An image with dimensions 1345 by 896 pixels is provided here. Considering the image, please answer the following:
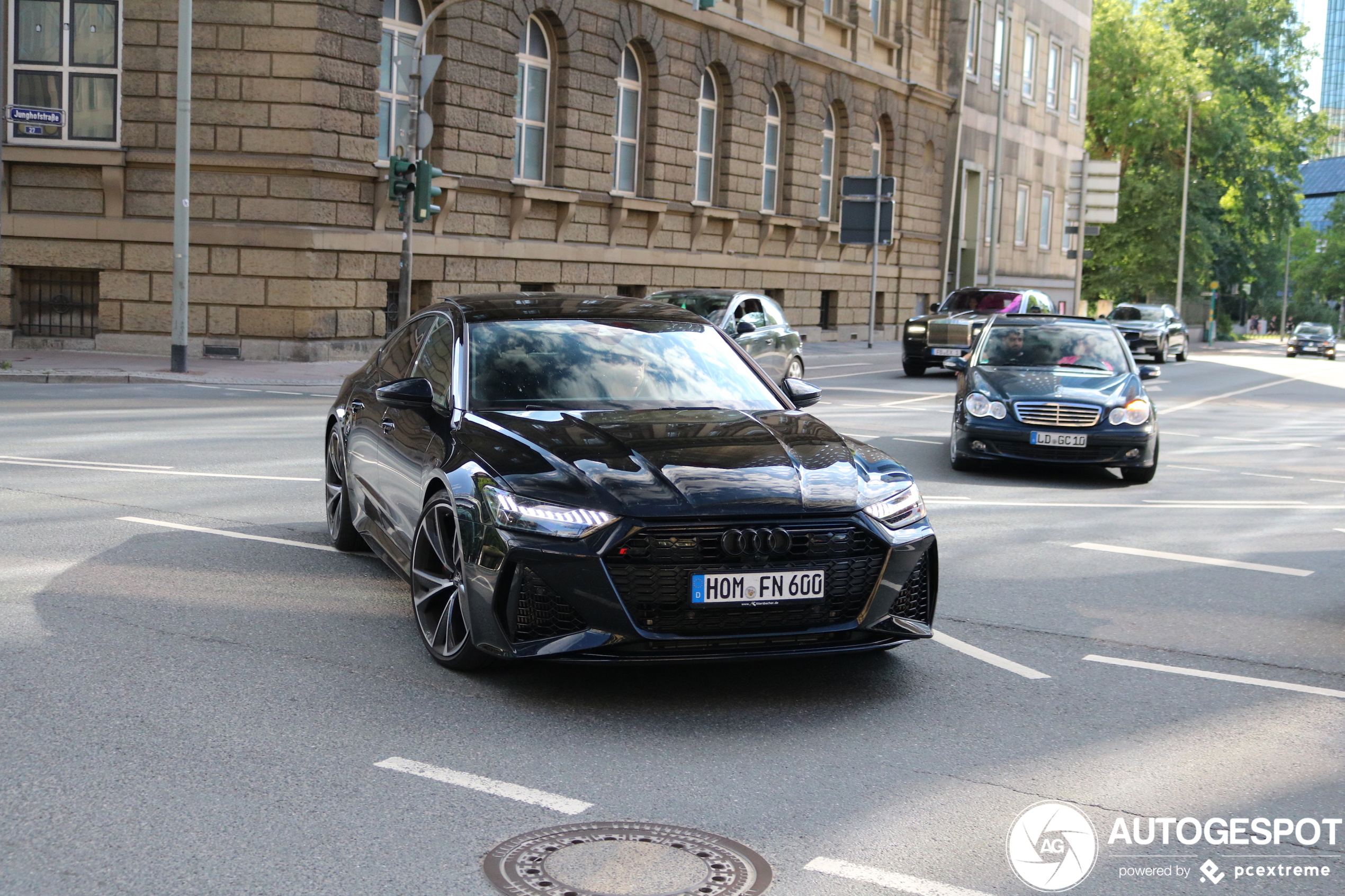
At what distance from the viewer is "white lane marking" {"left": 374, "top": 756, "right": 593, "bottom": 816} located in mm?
4461

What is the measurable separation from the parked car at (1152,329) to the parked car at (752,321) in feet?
70.6

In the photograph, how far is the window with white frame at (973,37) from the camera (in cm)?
4941

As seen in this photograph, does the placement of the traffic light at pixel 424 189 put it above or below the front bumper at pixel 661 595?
above

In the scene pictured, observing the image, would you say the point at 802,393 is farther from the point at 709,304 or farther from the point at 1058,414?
the point at 709,304

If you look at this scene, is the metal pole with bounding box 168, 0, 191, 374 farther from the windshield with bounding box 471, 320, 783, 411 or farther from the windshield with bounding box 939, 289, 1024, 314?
the windshield with bounding box 939, 289, 1024, 314

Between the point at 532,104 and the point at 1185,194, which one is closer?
the point at 532,104

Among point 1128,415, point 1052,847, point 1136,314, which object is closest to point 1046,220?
point 1136,314

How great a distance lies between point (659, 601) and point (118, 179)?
820 inches

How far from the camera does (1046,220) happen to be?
6031 centimetres

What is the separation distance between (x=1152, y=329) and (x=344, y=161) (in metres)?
26.4

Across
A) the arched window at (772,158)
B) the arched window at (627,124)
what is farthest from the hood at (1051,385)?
the arched window at (772,158)

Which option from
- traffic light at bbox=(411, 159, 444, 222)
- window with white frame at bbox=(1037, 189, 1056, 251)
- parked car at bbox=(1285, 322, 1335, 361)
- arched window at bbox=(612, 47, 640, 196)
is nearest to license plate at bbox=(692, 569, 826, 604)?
traffic light at bbox=(411, 159, 444, 222)

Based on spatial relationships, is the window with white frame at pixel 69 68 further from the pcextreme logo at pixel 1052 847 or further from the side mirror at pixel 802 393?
the pcextreme logo at pixel 1052 847

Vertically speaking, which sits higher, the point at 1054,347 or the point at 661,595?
the point at 1054,347
